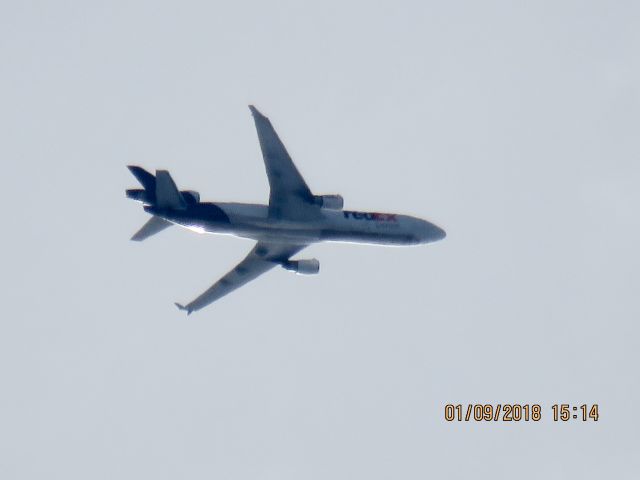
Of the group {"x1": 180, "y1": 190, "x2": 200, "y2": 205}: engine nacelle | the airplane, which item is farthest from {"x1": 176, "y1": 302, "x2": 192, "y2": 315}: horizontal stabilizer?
{"x1": 180, "y1": 190, "x2": 200, "y2": 205}: engine nacelle

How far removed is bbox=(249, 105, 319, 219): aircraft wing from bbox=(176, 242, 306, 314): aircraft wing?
18.2 feet

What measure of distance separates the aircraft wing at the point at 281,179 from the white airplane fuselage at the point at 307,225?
53cm

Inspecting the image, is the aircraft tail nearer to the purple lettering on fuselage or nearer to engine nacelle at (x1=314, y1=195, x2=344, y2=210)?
engine nacelle at (x1=314, y1=195, x2=344, y2=210)

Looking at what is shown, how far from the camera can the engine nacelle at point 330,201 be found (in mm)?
76194

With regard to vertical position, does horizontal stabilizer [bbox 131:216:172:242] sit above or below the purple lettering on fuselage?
below

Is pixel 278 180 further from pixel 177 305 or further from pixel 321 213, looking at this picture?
pixel 177 305

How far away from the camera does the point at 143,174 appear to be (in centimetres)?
7125

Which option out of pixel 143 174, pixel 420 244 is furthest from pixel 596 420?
pixel 143 174

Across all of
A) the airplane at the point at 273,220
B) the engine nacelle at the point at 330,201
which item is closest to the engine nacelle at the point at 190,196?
the airplane at the point at 273,220

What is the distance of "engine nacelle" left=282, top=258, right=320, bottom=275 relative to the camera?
80812mm

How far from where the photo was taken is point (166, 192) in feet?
234

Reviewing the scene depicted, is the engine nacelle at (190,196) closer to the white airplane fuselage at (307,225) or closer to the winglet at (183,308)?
the white airplane fuselage at (307,225)

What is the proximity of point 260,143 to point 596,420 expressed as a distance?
73.2 feet

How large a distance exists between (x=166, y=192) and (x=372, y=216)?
43.1 ft
